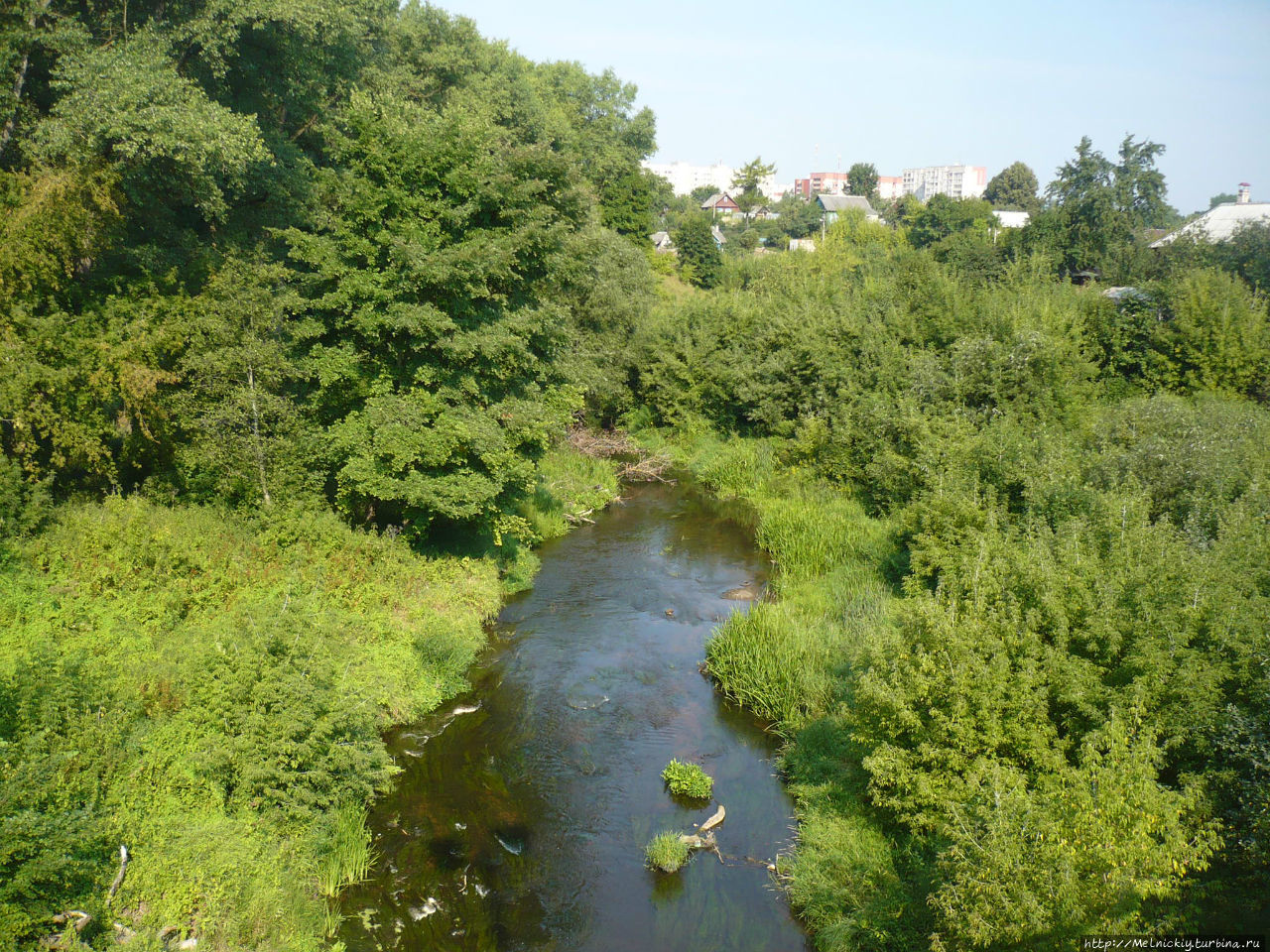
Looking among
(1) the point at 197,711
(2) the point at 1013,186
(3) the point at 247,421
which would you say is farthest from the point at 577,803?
(2) the point at 1013,186

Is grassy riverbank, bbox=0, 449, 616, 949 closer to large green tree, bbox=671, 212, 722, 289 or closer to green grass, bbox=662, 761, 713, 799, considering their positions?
green grass, bbox=662, 761, 713, 799

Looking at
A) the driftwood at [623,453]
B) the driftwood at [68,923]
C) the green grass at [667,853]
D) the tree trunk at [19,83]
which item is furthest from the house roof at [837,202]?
the driftwood at [68,923]

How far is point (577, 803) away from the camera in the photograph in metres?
11.3

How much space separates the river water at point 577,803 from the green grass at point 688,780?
0.65 ft

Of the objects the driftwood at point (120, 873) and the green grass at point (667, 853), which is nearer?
the driftwood at point (120, 873)

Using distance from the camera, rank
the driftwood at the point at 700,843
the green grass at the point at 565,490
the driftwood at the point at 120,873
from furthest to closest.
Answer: the green grass at the point at 565,490, the driftwood at the point at 700,843, the driftwood at the point at 120,873

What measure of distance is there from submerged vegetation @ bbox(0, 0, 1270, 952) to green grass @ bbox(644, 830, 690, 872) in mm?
134

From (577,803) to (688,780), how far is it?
5.33ft

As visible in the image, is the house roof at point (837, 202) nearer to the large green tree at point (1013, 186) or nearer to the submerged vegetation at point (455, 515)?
the large green tree at point (1013, 186)

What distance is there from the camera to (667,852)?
10.1 metres

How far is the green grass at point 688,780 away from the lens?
1138 cm

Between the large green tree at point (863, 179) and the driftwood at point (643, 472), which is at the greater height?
the large green tree at point (863, 179)

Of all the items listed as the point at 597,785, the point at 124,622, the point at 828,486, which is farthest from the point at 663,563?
the point at 124,622

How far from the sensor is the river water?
9164mm
